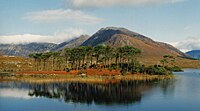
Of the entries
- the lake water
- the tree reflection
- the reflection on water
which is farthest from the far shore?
the lake water

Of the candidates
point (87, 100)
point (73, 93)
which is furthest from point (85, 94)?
point (87, 100)

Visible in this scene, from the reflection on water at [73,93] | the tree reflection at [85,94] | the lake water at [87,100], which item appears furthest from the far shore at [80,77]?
the lake water at [87,100]

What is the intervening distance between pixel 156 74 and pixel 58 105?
266 feet

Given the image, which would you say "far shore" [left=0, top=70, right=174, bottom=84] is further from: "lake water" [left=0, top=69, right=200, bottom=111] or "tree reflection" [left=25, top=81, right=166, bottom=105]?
"lake water" [left=0, top=69, right=200, bottom=111]

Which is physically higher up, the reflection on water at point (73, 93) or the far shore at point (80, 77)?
the far shore at point (80, 77)

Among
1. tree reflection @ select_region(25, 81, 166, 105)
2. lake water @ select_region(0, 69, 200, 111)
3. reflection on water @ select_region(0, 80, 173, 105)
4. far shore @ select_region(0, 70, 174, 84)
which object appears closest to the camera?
lake water @ select_region(0, 69, 200, 111)

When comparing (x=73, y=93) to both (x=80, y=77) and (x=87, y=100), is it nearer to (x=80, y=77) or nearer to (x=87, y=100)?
(x=87, y=100)

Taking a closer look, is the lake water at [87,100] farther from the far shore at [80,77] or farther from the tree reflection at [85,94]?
the far shore at [80,77]

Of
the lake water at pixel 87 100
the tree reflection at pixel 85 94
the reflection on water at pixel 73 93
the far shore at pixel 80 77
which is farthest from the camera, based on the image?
the far shore at pixel 80 77

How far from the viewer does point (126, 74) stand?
129 meters

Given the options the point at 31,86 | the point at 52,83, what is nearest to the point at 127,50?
the point at 52,83

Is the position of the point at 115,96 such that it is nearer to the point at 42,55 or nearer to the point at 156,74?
the point at 156,74

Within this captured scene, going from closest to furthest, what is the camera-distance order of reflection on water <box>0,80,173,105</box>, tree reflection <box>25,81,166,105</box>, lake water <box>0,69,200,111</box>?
lake water <box>0,69,200,111</box> → tree reflection <box>25,81,166,105</box> → reflection on water <box>0,80,173,105</box>

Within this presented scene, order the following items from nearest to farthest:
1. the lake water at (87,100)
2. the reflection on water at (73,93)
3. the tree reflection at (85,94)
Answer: the lake water at (87,100)
the tree reflection at (85,94)
the reflection on water at (73,93)
